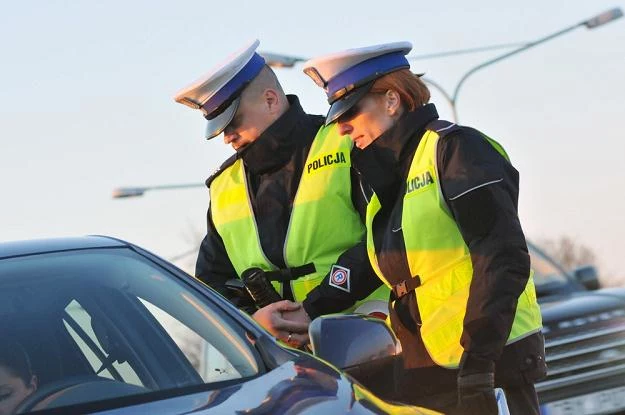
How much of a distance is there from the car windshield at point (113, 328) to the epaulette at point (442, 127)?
3.46ft

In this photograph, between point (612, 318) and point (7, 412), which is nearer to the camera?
point (7, 412)

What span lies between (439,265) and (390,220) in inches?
12.0

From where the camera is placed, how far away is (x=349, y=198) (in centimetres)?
648

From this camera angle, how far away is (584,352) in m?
9.94

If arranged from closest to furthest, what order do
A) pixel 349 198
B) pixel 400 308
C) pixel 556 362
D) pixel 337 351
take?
pixel 337 351
pixel 400 308
pixel 349 198
pixel 556 362

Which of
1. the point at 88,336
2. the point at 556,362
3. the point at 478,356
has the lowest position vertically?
the point at 556,362

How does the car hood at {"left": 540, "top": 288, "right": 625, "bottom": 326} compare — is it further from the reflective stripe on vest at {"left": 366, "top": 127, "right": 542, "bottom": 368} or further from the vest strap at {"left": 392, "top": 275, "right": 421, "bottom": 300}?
the reflective stripe on vest at {"left": 366, "top": 127, "right": 542, "bottom": 368}

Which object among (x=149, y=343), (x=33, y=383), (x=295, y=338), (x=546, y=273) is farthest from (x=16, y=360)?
(x=546, y=273)

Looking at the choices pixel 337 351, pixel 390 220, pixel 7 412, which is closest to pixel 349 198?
pixel 390 220

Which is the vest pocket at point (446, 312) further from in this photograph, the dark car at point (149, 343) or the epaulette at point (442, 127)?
the dark car at point (149, 343)

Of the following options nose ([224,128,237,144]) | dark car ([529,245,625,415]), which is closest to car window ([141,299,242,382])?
nose ([224,128,237,144])

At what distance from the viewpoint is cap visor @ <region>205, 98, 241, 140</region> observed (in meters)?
6.43

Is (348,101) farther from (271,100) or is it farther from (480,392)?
(480,392)

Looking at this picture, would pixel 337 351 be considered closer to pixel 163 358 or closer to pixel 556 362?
pixel 163 358
